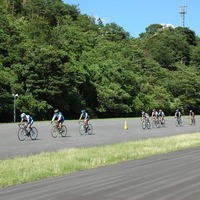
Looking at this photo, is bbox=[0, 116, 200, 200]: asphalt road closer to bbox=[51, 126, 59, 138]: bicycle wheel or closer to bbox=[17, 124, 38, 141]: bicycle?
bbox=[17, 124, 38, 141]: bicycle

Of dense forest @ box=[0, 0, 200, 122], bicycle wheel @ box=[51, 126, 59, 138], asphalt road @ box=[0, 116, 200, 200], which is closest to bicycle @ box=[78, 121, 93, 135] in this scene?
bicycle wheel @ box=[51, 126, 59, 138]

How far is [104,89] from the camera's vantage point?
80.4m

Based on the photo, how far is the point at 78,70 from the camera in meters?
76.6

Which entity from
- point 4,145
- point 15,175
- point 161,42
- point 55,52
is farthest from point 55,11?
Result: point 15,175

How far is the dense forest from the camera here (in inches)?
2623

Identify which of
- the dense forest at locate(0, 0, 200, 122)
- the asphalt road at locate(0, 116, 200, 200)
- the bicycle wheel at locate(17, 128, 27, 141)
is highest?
the dense forest at locate(0, 0, 200, 122)

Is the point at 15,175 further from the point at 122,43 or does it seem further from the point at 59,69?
the point at 122,43

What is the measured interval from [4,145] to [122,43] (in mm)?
95719

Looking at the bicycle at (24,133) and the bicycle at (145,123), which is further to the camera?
the bicycle at (145,123)

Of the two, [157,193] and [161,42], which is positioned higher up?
[161,42]

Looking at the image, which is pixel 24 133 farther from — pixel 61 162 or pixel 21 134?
pixel 61 162

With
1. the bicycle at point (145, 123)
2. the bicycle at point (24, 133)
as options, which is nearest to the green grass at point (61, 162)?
the bicycle at point (24, 133)

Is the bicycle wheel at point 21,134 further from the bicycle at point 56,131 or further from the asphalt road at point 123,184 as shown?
the asphalt road at point 123,184

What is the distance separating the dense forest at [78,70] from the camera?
6662cm
